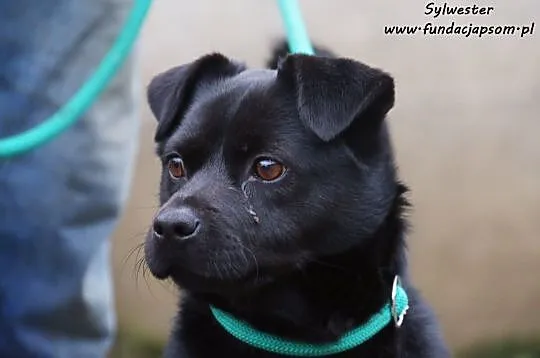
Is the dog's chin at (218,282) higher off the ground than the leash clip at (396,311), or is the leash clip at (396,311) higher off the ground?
the dog's chin at (218,282)

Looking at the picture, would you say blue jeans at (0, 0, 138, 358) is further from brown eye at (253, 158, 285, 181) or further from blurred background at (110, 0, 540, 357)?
blurred background at (110, 0, 540, 357)

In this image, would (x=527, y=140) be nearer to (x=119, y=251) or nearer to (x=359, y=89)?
(x=119, y=251)

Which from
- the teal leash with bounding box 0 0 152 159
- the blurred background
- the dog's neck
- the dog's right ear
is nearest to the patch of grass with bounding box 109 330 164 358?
the blurred background

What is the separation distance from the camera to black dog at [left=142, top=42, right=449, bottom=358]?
1.85 metres

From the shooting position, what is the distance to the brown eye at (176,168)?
6.57 feet

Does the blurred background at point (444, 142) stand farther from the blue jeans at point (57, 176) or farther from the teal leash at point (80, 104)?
the teal leash at point (80, 104)

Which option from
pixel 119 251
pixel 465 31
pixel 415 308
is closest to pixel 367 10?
pixel 465 31

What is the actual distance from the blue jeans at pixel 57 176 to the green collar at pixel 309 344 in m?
0.83

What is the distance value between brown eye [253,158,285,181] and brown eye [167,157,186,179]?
6.6 inches

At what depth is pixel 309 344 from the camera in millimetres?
1994

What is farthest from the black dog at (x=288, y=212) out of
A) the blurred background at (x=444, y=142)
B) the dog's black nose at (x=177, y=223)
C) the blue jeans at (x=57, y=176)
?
the blurred background at (x=444, y=142)

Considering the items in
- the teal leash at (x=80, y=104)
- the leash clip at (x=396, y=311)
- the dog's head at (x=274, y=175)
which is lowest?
the leash clip at (x=396, y=311)

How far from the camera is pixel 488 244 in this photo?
13.9 feet

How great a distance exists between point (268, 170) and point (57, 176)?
965 mm
